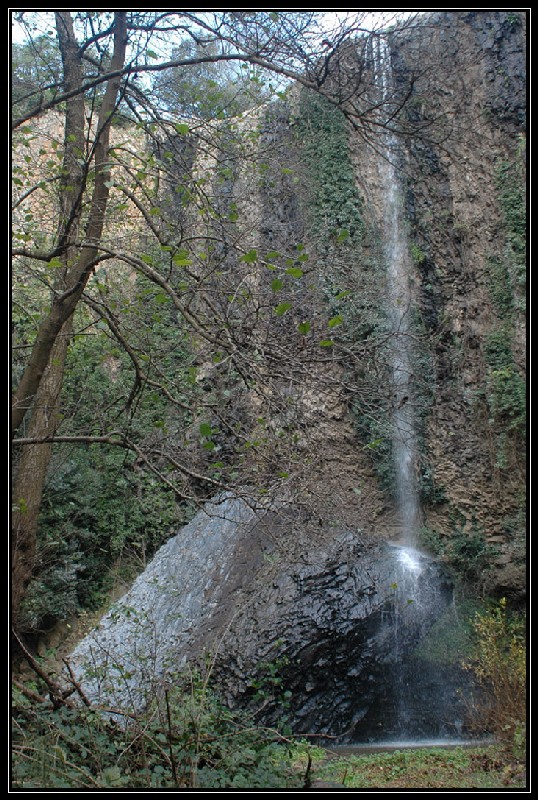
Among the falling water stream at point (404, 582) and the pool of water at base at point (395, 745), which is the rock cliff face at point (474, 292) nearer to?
the falling water stream at point (404, 582)

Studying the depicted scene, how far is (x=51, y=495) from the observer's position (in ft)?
27.7

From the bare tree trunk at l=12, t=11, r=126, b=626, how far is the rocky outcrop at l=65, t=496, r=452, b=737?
142cm

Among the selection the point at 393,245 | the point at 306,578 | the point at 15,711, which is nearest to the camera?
the point at 15,711

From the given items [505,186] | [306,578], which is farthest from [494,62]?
[306,578]

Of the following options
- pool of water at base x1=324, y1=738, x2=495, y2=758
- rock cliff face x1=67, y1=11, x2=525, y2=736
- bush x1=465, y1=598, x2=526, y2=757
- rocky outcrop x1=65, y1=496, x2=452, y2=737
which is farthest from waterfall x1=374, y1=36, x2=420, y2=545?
pool of water at base x1=324, y1=738, x2=495, y2=758

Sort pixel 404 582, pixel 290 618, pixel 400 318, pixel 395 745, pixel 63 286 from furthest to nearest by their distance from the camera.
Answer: pixel 400 318 < pixel 404 582 < pixel 290 618 < pixel 395 745 < pixel 63 286

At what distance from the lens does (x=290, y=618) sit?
21.2 ft

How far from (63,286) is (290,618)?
13.7 feet

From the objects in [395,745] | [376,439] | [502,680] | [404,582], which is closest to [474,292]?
[376,439]

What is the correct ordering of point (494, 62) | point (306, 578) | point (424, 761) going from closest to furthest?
1. point (424, 761)
2. point (306, 578)
3. point (494, 62)

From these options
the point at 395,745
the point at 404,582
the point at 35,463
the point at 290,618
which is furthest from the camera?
the point at 404,582

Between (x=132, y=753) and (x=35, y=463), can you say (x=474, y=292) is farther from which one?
(x=132, y=753)

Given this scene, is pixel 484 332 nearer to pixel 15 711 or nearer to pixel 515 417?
pixel 515 417

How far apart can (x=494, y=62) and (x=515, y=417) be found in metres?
5.09
